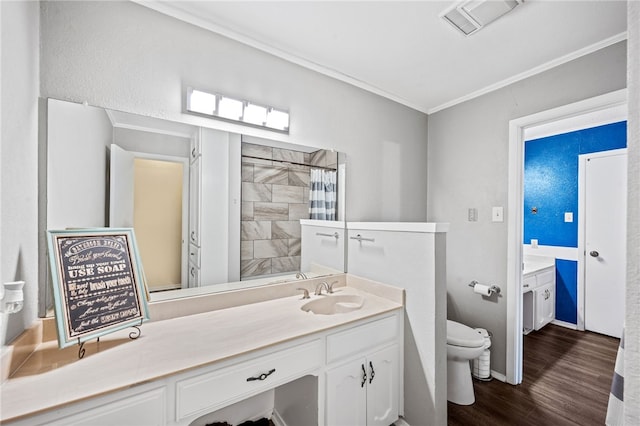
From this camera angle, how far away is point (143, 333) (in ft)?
3.90

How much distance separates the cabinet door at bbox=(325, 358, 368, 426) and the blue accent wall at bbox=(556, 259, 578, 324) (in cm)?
327

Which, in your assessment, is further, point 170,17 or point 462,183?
point 462,183

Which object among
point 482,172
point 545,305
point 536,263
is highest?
point 482,172

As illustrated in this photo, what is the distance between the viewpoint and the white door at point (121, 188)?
50.4 inches

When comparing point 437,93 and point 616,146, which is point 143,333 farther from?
point 616,146

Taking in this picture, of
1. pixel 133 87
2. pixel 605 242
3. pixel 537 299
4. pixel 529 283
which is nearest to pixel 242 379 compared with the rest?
pixel 133 87

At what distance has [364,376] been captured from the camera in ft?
4.67

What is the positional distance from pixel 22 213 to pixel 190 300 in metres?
0.75

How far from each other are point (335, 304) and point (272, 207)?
0.75 meters

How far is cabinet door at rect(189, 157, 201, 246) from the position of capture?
1477 mm

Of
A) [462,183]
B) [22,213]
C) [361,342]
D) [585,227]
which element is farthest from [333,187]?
[585,227]

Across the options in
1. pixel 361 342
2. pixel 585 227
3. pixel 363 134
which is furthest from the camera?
pixel 585 227

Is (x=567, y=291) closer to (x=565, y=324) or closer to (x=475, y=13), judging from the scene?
(x=565, y=324)

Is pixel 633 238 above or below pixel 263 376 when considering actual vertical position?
above
